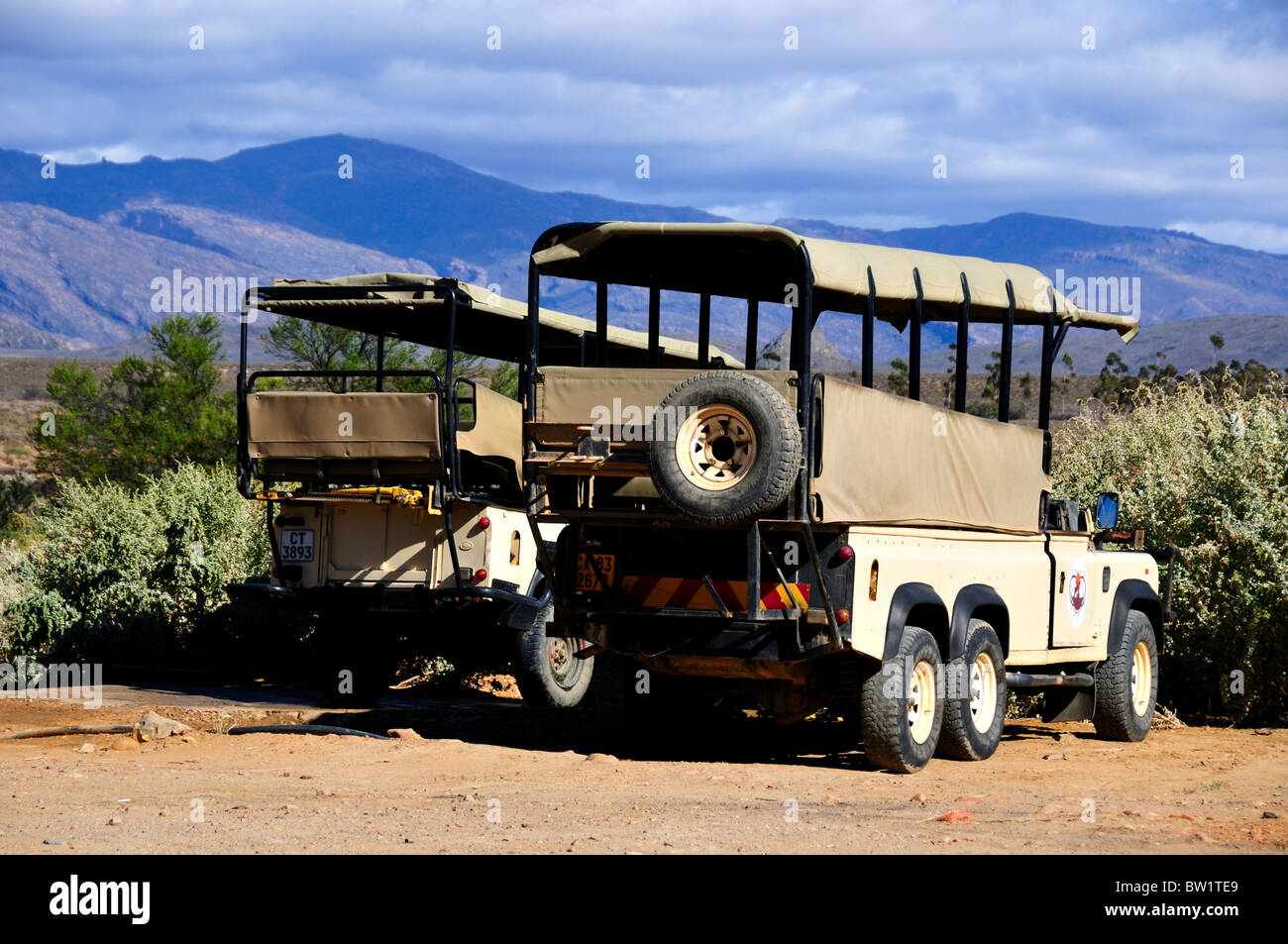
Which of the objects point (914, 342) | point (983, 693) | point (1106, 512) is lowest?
point (983, 693)

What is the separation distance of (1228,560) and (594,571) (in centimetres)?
593

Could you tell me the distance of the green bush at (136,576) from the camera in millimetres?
16000

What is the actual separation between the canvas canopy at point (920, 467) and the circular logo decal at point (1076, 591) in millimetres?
419

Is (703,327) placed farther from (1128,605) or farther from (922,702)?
(1128,605)

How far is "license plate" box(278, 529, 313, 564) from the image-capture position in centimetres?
1308

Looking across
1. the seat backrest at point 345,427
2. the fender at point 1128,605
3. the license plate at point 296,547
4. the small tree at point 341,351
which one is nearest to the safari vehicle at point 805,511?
the fender at point 1128,605

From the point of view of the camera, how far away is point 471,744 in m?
10.8

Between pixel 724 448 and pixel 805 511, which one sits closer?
pixel 805 511

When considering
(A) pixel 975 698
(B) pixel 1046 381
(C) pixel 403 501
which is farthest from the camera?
(C) pixel 403 501

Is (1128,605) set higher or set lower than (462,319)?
lower

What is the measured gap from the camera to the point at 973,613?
10305 millimetres

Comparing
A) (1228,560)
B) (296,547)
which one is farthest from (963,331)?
(296,547)

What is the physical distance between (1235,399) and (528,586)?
8506mm
